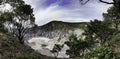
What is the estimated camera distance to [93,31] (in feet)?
286

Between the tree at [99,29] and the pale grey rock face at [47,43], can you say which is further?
the pale grey rock face at [47,43]

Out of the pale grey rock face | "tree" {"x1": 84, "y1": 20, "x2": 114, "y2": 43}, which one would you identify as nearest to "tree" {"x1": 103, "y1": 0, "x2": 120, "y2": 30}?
"tree" {"x1": 84, "y1": 20, "x2": 114, "y2": 43}

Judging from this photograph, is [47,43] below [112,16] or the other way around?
below

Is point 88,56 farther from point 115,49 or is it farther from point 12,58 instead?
point 12,58

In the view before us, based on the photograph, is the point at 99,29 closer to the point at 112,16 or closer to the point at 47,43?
the point at 112,16

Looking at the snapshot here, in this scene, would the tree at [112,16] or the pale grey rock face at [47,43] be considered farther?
the pale grey rock face at [47,43]

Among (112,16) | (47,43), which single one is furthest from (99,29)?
(47,43)

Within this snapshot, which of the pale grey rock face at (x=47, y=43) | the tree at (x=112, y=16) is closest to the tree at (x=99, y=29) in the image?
the tree at (x=112, y=16)

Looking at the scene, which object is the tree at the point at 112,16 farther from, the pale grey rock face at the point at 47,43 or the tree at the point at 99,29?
the pale grey rock face at the point at 47,43

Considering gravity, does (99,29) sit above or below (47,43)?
above

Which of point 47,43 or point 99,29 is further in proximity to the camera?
point 47,43

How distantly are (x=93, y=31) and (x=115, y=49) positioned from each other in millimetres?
64280

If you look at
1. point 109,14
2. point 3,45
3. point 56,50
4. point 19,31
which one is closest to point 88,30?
point 109,14

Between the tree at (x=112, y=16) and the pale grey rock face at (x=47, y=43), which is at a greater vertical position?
the tree at (x=112, y=16)
